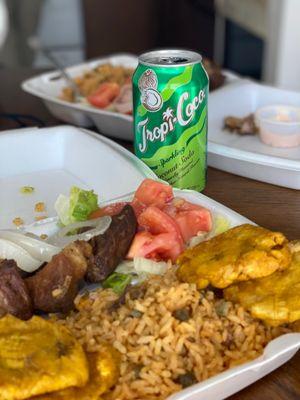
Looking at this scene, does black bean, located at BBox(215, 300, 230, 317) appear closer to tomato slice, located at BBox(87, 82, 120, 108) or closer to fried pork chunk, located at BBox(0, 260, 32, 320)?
fried pork chunk, located at BBox(0, 260, 32, 320)

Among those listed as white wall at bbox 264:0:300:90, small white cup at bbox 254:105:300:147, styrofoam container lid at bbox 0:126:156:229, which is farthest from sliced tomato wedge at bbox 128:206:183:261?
white wall at bbox 264:0:300:90

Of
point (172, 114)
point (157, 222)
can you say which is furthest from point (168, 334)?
point (172, 114)

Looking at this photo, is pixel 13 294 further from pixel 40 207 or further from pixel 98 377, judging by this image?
pixel 40 207

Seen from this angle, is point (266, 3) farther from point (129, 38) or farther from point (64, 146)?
point (64, 146)

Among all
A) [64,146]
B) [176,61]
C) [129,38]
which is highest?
[176,61]

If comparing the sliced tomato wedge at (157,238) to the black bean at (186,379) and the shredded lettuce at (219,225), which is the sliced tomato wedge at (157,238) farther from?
the black bean at (186,379)

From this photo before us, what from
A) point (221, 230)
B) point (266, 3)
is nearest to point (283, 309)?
point (221, 230)

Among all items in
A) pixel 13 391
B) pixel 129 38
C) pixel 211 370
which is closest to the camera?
pixel 13 391
